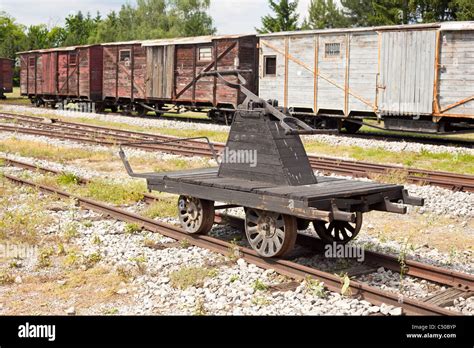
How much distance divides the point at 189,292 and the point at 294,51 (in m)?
17.4

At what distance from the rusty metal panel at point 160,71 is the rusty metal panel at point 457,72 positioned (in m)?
13.6

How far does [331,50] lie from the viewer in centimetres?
2080

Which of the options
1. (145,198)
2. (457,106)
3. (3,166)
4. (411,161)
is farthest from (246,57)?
(145,198)

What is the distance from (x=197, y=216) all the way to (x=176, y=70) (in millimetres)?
20221

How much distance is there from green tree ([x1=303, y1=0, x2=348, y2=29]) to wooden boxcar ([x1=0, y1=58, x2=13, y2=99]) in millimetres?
35970

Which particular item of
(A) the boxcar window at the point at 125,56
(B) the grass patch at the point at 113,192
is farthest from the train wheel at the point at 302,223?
(A) the boxcar window at the point at 125,56

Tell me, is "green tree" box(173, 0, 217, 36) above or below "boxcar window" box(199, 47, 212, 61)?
above

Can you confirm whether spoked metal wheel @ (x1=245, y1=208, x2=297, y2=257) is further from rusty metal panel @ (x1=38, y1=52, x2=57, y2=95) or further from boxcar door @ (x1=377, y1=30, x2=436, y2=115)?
rusty metal panel @ (x1=38, y1=52, x2=57, y2=95)

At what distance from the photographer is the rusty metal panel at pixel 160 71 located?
1080 inches

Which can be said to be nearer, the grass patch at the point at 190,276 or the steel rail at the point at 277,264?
the steel rail at the point at 277,264

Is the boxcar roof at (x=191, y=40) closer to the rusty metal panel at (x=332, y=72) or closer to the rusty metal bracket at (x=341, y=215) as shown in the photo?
the rusty metal panel at (x=332, y=72)

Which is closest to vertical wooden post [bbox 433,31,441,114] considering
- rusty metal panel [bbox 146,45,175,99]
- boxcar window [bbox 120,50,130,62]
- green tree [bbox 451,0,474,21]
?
rusty metal panel [bbox 146,45,175,99]

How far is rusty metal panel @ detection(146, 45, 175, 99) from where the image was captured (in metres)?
27.4
